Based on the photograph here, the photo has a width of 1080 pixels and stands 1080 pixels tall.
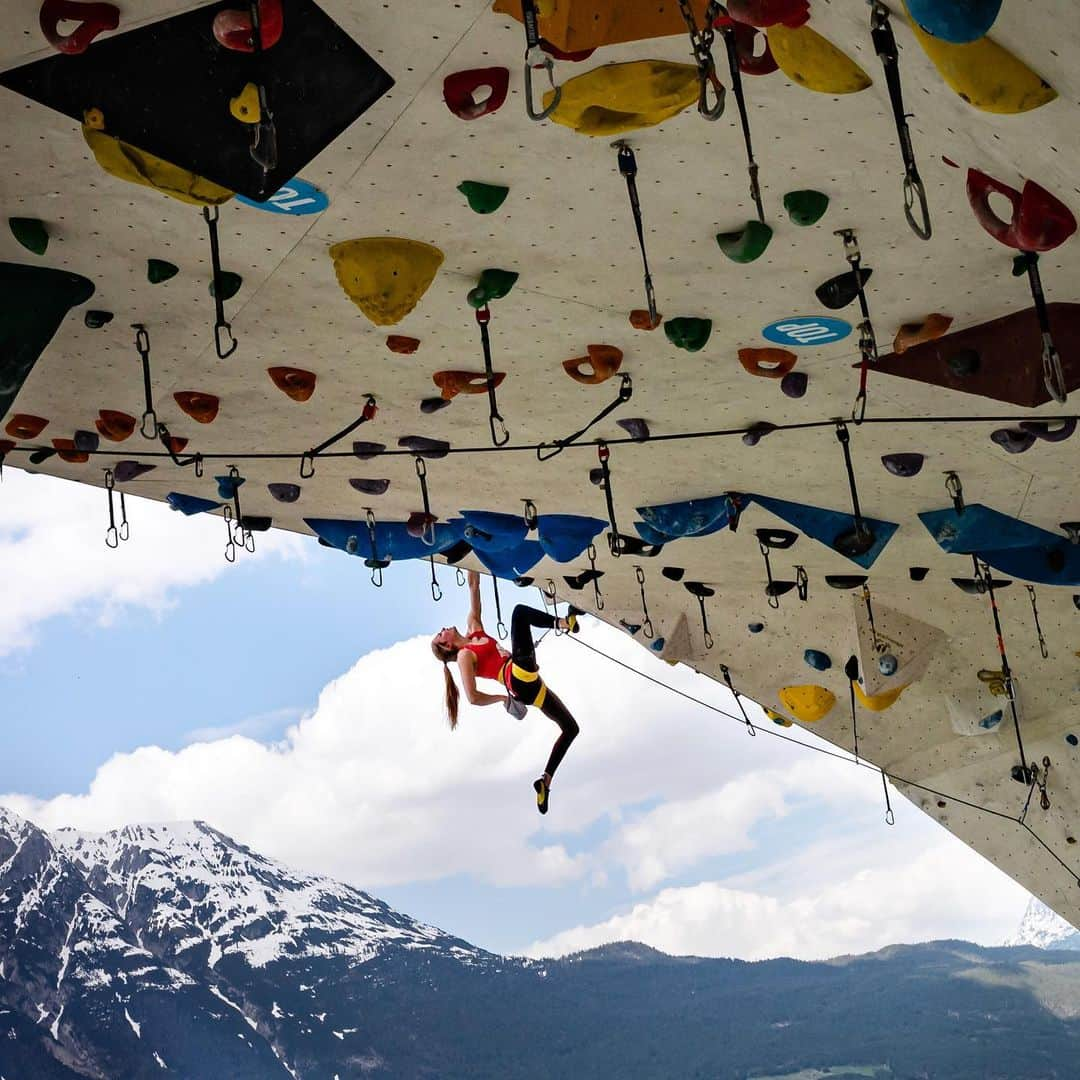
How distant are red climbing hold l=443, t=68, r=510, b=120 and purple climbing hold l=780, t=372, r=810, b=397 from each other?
5.75 ft

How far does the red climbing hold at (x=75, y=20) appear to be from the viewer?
260cm

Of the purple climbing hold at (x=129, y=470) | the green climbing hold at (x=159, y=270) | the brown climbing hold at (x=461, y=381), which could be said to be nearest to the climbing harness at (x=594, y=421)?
the brown climbing hold at (x=461, y=381)

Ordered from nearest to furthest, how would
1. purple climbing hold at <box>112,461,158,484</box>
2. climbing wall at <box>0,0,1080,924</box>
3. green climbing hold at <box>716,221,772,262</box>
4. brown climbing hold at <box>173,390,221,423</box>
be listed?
1. climbing wall at <box>0,0,1080,924</box>
2. green climbing hold at <box>716,221,772,262</box>
3. brown climbing hold at <box>173,390,221,423</box>
4. purple climbing hold at <box>112,461,158,484</box>

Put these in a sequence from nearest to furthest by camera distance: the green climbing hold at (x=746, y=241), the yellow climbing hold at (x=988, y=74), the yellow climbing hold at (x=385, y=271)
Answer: the yellow climbing hold at (x=988, y=74) < the green climbing hold at (x=746, y=241) < the yellow climbing hold at (x=385, y=271)

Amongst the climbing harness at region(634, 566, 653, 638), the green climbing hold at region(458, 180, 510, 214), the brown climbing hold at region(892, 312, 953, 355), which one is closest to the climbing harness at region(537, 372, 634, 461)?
the brown climbing hold at region(892, 312, 953, 355)

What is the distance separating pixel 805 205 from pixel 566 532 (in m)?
2.99

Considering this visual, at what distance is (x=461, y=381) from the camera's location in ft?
14.3

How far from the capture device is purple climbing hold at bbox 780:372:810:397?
436 cm

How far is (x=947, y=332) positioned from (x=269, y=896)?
20862mm

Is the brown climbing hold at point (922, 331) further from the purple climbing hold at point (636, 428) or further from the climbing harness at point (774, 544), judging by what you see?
the climbing harness at point (774, 544)

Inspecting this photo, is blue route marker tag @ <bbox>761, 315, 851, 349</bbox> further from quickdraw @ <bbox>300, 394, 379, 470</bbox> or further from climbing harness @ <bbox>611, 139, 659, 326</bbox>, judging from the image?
quickdraw @ <bbox>300, 394, 379, 470</bbox>

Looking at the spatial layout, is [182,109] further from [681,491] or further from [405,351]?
[681,491]

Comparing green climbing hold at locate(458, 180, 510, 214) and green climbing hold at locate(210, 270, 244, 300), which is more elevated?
green climbing hold at locate(210, 270, 244, 300)

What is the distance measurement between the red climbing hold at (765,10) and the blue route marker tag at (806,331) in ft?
5.08
